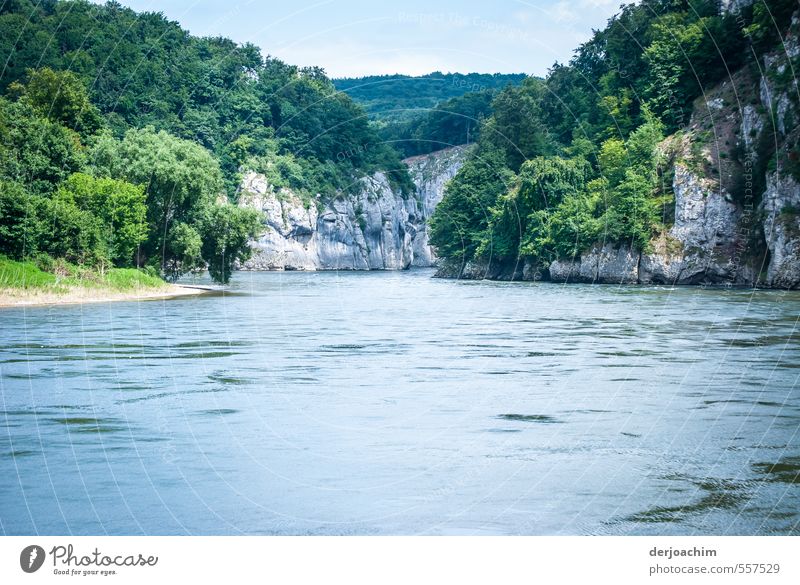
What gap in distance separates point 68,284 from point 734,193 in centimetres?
7399

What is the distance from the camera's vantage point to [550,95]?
17250 centimetres

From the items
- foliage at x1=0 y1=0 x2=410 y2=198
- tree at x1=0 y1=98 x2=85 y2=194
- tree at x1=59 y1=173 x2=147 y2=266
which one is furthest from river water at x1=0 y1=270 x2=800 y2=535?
foliage at x1=0 y1=0 x2=410 y2=198

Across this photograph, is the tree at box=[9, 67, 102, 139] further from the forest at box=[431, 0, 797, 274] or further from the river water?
the river water

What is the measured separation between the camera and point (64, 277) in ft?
267

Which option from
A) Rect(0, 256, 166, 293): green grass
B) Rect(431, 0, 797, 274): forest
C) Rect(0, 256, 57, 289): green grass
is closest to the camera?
Rect(0, 256, 57, 289): green grass

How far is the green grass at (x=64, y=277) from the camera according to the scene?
76.4 m

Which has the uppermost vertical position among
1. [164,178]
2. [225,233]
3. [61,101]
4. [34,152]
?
[61,101]

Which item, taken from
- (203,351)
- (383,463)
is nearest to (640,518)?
(383,463)

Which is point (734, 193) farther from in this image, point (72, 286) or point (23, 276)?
point (23, 276)

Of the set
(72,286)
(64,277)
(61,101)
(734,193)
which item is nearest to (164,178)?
(64,277)

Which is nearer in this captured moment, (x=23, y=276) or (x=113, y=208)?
(x=23, y=276)

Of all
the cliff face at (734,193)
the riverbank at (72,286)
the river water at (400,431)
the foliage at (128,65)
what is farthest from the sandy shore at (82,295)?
the cliff face at (734,193)

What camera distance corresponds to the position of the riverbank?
247 feet

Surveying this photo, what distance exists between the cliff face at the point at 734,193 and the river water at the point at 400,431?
52436 millimetres
